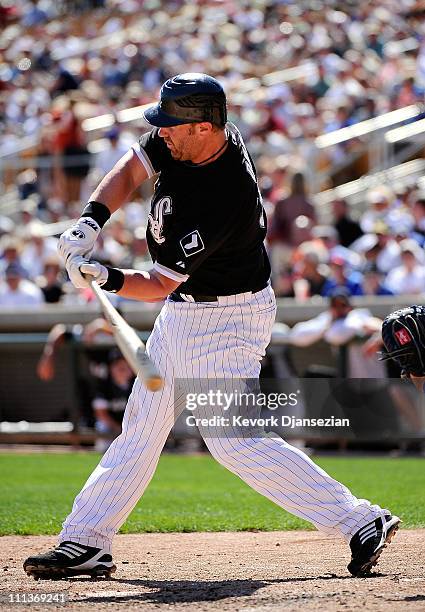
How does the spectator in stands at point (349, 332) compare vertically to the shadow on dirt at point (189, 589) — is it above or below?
above

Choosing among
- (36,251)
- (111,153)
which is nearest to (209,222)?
(36,251)

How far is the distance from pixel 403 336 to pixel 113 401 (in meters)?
6.05

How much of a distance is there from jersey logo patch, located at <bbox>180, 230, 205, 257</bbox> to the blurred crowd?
6440 millimetres

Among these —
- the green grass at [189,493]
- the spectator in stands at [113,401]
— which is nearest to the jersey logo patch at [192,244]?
the green grass at [189,493]

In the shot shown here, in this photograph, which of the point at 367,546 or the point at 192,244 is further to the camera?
the point at 367,546

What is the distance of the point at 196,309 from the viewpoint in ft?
14.7

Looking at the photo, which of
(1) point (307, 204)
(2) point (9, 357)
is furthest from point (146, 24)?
(2) point (9, 357)

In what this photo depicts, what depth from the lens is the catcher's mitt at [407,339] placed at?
4.52 m

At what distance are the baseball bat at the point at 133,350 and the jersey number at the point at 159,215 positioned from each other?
31 cm

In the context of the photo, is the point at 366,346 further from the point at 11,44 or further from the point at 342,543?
the point at 11,44

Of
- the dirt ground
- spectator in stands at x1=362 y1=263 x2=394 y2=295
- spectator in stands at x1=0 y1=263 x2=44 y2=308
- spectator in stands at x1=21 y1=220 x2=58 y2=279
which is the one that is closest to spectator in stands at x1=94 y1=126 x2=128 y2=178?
spectator in stands at x1=21 y1=220 x2=58 y2=279

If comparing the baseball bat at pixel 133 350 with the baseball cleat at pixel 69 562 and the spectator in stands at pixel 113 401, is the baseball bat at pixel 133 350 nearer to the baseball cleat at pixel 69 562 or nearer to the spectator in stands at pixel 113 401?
the baseball cleat at pixel 69 562

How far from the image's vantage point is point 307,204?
12.2 meters

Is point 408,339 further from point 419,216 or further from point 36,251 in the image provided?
point 36,251
